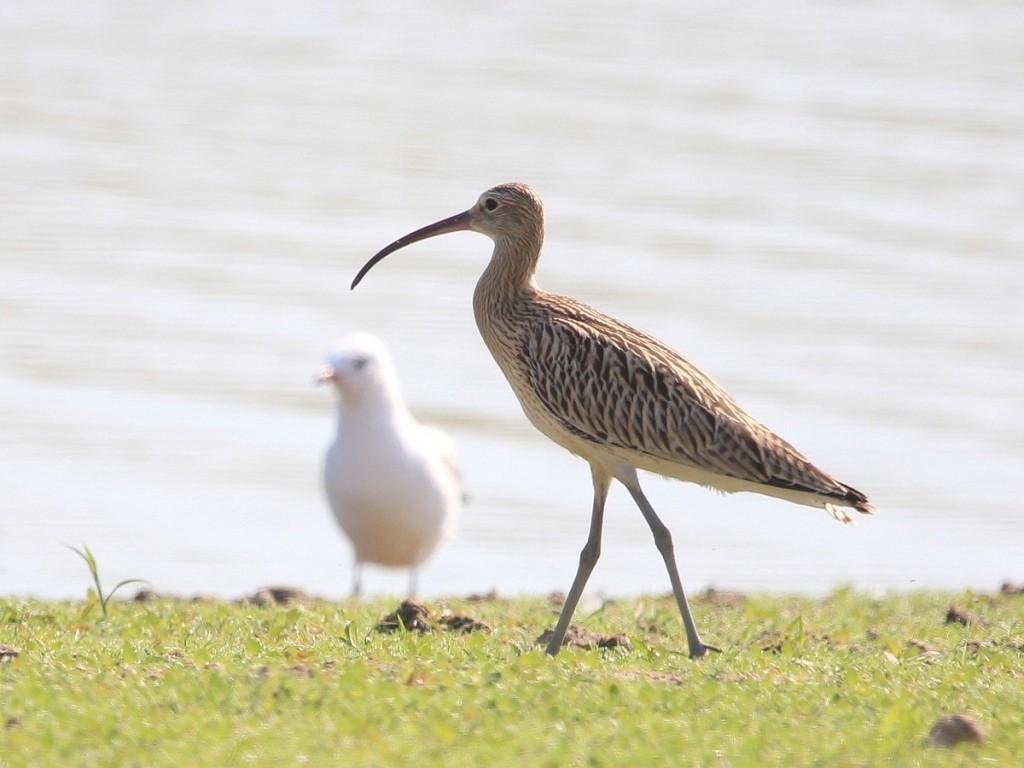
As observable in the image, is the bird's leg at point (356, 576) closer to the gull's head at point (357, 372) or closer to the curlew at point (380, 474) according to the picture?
the curlew at point (380, 474)

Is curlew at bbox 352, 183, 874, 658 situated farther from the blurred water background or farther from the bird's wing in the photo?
the blurred water background

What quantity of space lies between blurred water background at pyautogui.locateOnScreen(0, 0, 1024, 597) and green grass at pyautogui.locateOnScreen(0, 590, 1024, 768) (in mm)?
3046

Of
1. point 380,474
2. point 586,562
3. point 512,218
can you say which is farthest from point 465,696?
point 380,474

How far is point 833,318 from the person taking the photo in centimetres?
1492

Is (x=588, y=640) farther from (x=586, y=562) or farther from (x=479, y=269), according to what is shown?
(x=479, y=269)

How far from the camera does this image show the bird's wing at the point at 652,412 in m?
6.82

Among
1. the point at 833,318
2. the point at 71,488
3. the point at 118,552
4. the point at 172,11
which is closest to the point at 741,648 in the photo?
the point at 118,552

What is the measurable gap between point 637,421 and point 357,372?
3.71 metres

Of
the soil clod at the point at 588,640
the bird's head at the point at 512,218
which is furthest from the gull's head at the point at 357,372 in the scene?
the soil clod at the point at 588,640

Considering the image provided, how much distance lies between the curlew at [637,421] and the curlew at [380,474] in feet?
9.69

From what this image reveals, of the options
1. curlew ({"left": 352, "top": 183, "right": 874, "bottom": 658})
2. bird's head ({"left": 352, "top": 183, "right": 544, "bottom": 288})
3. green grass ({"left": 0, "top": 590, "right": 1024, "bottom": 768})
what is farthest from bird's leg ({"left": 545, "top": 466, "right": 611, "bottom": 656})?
bird's head ({"left": 352, "top": 183, "right": 544, "bottom": 288})

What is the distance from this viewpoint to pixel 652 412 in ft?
22.7

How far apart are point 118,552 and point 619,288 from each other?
596 cm

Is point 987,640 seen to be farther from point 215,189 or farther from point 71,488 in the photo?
point 215,189
